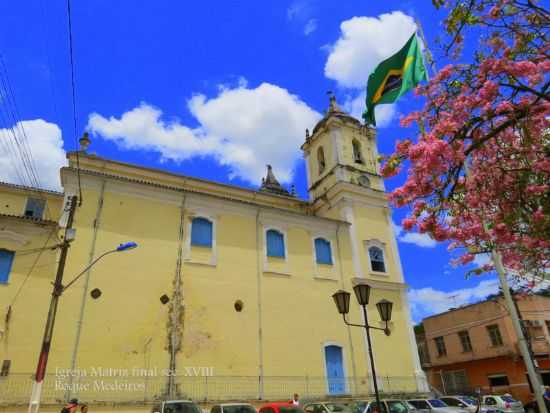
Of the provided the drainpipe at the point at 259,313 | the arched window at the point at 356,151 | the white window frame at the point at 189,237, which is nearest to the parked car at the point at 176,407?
the drainpipe at the point at 259,313

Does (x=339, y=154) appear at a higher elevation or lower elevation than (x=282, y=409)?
higher

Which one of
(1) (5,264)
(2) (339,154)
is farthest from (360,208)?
(1) (5,264)

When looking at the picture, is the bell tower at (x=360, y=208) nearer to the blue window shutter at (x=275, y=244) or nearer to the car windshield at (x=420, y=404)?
the blue window shutter at (x=275, y=244)

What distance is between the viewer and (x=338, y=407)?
1438cm

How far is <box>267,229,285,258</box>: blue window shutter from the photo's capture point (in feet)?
70.4

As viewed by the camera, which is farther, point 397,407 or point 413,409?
point 413,409

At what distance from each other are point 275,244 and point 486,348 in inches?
762

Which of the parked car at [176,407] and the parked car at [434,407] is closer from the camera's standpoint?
the parked car at [176,407]

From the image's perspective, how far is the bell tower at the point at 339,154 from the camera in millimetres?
26025

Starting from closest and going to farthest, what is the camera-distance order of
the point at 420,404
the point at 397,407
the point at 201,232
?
1. the point at 397,407
2. the point at 420,404
3. the point at 201,232

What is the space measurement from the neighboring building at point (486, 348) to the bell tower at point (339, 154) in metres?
12.1

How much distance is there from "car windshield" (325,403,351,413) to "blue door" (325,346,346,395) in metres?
4.76

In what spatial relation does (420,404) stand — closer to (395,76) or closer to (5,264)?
Result: (395,76)

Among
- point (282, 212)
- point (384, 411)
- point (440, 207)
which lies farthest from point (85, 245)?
point (440, 207)
